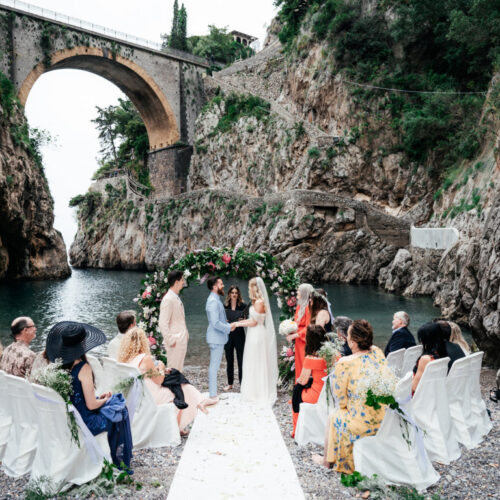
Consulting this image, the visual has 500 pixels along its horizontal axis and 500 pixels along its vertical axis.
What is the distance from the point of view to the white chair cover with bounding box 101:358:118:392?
15.9ft

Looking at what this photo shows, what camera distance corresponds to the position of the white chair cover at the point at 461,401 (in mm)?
4812

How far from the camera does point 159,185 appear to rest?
147 feet

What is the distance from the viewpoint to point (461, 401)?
198 inches

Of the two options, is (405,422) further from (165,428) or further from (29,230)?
(29,230)

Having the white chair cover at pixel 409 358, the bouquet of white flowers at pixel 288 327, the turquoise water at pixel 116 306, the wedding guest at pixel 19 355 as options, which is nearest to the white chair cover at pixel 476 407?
the white chair cover at pixel 409 358

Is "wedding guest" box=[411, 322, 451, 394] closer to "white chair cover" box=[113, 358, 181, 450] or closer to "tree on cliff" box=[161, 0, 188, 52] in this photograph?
"white chair cover" box=[113, 358, 181, 450]

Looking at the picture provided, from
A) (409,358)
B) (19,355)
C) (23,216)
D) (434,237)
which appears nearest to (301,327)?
(409,358)

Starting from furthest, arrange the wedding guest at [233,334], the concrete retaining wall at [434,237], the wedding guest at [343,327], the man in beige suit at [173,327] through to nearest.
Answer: the concrete retaining wall at [434,237] → the wedding guest at [233,334] → the man in beige suit at [173,327] → the wedding guest at [343,327]

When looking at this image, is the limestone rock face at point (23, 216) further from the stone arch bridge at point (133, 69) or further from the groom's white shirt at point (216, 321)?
the groom's white shirt at point (216, 321)

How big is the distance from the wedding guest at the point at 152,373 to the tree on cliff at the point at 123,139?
1766 inches

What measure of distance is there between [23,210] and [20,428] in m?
29.1

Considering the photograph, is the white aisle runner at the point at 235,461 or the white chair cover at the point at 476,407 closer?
the white aisle runner at the point at 235,461

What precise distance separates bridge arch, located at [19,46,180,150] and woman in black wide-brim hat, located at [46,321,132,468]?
109 ft

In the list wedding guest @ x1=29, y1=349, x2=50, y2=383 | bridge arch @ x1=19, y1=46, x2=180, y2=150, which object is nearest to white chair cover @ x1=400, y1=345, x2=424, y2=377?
wedding guest @ x1=29, y1=349, x2=50, y2=383
